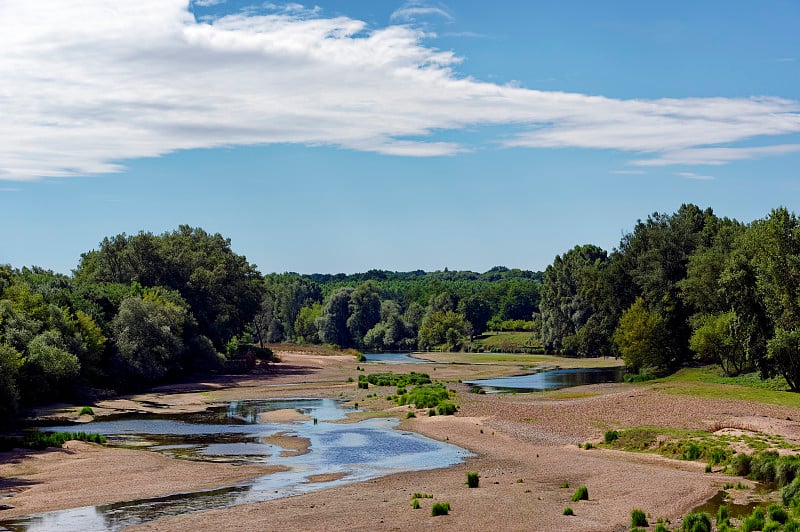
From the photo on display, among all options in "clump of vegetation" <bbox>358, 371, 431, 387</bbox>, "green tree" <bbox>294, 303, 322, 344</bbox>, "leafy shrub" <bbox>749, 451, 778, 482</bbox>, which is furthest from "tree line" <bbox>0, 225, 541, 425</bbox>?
"green tree" <bbox>294, 303, 322, 344</bbox>

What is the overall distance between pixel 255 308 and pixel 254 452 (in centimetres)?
7741

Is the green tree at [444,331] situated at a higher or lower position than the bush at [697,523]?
higher

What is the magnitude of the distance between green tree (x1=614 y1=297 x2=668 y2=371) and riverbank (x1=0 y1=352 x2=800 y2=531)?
30.5 metres

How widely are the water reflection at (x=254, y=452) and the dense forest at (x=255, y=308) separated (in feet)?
33.7

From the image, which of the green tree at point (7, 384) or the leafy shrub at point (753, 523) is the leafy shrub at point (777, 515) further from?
the green tree at point (7, 384)

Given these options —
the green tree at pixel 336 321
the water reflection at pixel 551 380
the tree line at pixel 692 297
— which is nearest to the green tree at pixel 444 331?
the green tree at pixel 336 321

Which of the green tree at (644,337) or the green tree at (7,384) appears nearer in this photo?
the green tree at (7,384)

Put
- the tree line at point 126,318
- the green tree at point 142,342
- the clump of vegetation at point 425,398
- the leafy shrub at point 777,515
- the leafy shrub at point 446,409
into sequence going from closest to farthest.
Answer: the leafy shrub at point 777,515 → the leafy shrub at point 446,409 → the tree line at point 126,318 → the clump of vegetation at point 425,398 → the green tree at point 142,342

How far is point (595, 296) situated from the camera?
390 ft

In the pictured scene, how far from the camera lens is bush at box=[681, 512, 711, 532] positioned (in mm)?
26375

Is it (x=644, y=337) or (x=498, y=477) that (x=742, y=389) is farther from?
(x=498, y=477)

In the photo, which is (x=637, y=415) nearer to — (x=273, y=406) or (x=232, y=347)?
(x=273, y=406)

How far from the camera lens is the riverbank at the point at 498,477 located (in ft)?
97.1

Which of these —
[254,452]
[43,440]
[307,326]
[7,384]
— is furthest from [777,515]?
[307,326]
